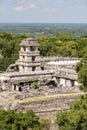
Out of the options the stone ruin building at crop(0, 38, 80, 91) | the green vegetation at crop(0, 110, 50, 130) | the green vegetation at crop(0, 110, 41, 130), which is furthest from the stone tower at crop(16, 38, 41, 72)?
the green vegetation at crop(0, 110, 41, 130)

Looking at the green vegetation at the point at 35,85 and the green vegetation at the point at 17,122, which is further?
the green vegetation at the point at 35,85

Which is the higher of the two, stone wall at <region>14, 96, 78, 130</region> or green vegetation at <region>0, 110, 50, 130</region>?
green vegetation at <region>0, 110, 50, 130</region>

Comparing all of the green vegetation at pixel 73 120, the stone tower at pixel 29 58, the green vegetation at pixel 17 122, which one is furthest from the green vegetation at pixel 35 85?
the green vegetation at pixel 17 122

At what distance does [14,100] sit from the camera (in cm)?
3462

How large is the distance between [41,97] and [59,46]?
1801 inches

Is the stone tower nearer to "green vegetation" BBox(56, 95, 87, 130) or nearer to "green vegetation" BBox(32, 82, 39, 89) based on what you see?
"green vegetation" BBox(32, 82, 39, 89)

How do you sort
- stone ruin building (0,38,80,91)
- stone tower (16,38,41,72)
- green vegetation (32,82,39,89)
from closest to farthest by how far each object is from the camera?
green vegetation (32,82,39,89)
stone ruin building (0,38,80,91)
stone tower (16,38,41,72)

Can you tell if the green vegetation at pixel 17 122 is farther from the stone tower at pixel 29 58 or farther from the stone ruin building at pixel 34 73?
the stone tower at pixel 29 58

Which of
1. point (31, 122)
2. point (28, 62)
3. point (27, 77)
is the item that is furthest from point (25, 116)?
point (28, 62)

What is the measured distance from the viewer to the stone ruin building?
141ft

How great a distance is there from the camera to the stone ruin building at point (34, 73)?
43094mm

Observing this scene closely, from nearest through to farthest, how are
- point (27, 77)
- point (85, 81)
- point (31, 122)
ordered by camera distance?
1. point (31, 122)
2. point (85, 81)
3. point (27, 77)

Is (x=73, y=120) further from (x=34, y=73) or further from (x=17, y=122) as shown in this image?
Result: (x=34, y=73)

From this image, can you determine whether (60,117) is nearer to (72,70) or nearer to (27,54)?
(72,70)
